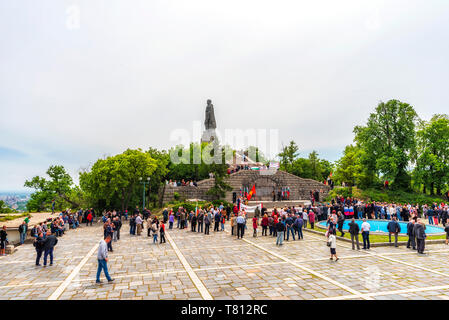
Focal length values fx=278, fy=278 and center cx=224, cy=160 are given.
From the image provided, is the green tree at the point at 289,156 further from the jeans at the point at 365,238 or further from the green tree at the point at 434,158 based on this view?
the jeans at the point at 365,238

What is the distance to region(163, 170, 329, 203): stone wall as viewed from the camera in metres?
37.5

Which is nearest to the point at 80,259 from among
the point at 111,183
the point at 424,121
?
the point at 111,183

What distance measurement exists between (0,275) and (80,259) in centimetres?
293

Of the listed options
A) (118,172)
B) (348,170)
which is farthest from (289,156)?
(118,172)

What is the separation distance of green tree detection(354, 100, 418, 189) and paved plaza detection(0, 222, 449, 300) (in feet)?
86.8

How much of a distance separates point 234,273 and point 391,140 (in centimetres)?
3878

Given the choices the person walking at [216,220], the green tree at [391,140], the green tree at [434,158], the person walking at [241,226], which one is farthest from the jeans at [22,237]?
the green tree at [434,158]

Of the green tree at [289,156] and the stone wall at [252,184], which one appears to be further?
the green tree at [289,156]

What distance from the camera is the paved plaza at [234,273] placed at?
26.9 ft

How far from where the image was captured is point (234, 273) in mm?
10219

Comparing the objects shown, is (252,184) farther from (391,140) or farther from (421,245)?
(421,245)

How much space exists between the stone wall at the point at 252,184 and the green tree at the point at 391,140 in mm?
9622

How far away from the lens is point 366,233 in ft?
45.8

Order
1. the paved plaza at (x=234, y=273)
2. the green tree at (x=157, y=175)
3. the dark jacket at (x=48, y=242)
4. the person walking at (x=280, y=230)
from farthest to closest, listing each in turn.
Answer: the green tree at (x=157, y=175), the person walking at (x=280, y=230), the dark jacket at (x=48, y=242), the paved plaza at (x=234, y=273)
